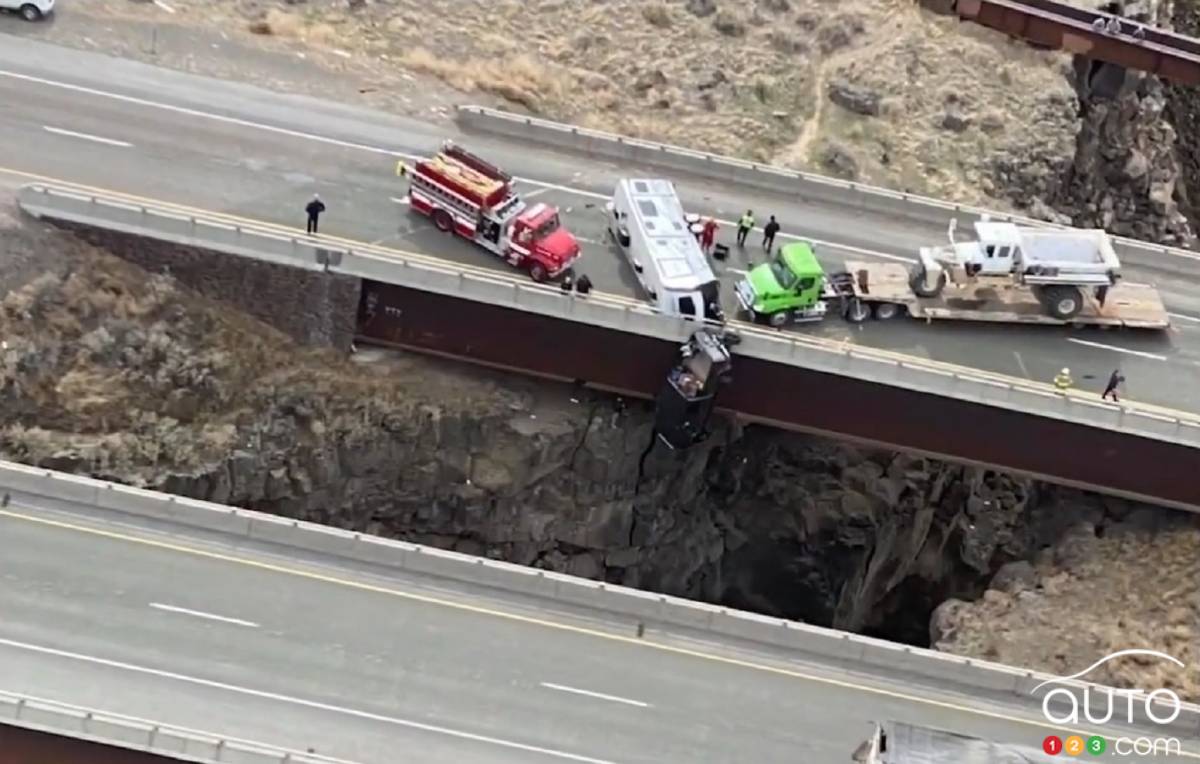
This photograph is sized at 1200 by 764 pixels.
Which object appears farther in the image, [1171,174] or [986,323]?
[1171,174]

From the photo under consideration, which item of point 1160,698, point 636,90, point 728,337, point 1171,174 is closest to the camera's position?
point 1160,698

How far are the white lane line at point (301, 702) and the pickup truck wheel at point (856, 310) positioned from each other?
1554cm

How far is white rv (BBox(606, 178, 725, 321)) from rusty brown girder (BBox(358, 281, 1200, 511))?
1.50 m

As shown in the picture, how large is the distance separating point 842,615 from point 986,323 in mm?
10661

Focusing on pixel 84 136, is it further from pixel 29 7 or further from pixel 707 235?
pixel 707 235

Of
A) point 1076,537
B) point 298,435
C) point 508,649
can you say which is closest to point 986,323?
point 1076,537

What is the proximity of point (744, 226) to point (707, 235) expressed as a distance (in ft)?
4.87

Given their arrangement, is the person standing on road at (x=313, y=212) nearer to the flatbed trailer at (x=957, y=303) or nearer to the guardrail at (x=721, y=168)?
the guardrail at (x=721, y=168)

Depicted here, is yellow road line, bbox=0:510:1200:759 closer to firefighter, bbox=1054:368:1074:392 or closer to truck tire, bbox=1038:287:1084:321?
firefighter, bbox=1054:368:1074:392

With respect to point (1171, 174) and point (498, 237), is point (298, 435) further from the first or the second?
point (1171, 174)

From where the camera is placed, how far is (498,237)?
3944cm

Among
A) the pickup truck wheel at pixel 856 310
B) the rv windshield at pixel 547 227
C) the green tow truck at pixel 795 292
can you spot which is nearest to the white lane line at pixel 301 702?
the green tow truck at pixel 795 292

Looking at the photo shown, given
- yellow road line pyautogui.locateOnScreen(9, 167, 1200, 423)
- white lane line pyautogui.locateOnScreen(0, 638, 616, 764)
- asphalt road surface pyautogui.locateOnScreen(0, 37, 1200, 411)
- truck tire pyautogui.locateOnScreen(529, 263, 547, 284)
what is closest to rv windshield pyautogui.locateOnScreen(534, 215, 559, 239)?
truck tire pyautogui.locateOnScreen(529, 263, 547, 284)

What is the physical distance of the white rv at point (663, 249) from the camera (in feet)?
126
